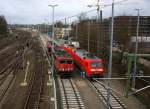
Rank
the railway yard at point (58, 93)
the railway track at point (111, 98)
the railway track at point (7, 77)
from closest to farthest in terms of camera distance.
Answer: the railway track at point (111, 98) → the railway yard at point (58, 93) → the railway track at point (7, 77)

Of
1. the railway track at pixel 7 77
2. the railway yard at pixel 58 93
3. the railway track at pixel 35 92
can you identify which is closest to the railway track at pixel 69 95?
the railway yard at pixel 58 93

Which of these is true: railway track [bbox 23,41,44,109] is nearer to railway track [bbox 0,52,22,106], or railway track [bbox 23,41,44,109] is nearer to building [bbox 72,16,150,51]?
railway track [bbox 0,52,22,106]

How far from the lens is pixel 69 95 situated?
94.1 ft

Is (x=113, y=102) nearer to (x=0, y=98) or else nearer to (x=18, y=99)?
(x=18, y=99)

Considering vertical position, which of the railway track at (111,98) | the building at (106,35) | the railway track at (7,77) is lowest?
the railway track at (111,98)

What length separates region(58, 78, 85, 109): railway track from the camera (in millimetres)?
25484

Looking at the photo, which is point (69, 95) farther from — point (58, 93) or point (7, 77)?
point (7, 77)

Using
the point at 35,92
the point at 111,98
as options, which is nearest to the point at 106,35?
the point at 35,92

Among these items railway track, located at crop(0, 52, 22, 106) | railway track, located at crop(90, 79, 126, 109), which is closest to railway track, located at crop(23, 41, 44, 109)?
railway track, located at crop(0, 52, 22, 106)

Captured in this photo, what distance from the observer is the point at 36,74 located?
4012 cm

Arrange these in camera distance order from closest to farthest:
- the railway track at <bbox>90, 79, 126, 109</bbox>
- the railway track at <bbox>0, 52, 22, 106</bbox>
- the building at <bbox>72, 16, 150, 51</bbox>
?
1. the railway track at <bbox>90, 79, 126, 109</bbox>
2. the railway track at <bbox>0, 52, 22, 106</bbox>
3. the building at <bbox>72, 16, 150, 51</bbox>

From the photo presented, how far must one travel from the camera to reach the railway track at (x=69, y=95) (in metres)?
25.5

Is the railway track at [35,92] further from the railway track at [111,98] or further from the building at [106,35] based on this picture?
the building at [106,35]

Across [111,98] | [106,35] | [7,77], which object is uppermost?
[106,35]
